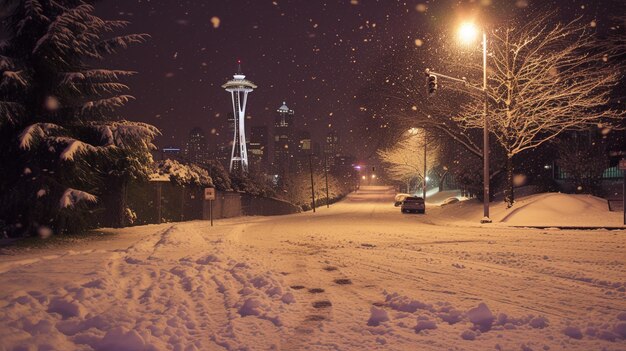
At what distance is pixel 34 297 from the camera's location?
7.18 metres

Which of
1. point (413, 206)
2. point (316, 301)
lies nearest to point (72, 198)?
point (316, 301)

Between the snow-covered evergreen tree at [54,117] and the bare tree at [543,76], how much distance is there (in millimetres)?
18370

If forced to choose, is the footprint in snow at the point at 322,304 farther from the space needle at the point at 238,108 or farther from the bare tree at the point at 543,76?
the space needle at the point at 238,108

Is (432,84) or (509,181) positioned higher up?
(432,84)

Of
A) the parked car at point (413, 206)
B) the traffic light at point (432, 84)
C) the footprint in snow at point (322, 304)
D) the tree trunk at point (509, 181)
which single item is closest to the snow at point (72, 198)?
the footprint in snow at point (322, 304)

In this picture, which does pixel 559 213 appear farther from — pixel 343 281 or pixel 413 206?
pixel 343 281

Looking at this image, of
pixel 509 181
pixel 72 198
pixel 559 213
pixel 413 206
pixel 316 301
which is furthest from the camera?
pixel 413 206

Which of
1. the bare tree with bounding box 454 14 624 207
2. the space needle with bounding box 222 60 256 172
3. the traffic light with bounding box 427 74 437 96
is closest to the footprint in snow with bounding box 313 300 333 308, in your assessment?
the traffic light with bounding box 427 74 437 96

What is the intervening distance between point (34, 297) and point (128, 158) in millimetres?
14056

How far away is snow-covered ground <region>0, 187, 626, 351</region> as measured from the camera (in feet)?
19.0

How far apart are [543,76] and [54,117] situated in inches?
903

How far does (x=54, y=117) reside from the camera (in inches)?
726

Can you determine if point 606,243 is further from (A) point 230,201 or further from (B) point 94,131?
(A) point 230,201

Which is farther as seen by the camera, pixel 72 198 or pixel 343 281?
pixel 72 198
